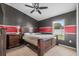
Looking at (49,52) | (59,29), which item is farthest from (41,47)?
(59,29)

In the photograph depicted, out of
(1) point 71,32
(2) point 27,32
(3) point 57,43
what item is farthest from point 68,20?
(2) point 27,32

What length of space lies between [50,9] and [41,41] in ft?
2.05

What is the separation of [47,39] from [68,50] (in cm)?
42

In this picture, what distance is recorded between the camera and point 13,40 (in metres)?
1.63

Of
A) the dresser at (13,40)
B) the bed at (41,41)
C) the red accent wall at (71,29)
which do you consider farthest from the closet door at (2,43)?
the red accent wall at (71,29)

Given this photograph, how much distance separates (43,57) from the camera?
5.05ft

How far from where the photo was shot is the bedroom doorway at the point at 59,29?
5.16ft

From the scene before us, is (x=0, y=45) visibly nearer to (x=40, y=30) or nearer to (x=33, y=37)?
(x=33, y=37)

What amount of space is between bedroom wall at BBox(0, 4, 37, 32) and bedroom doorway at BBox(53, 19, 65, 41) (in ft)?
1.26

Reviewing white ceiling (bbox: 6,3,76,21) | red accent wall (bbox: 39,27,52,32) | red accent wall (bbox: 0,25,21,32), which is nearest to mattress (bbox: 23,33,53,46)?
red accent wall (bbox: 39,27,52,32)

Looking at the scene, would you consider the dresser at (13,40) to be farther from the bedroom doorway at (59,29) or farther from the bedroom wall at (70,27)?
the bedroom wall at (70,27)

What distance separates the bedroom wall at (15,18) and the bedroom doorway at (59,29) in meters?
0.38

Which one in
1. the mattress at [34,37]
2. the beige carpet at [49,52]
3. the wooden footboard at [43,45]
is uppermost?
the mattress at [34,37]

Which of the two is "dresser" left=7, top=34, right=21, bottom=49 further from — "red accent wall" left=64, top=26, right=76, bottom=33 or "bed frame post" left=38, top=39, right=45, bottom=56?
"red accent wall" left=64, top=26, right=76, bottom=33
